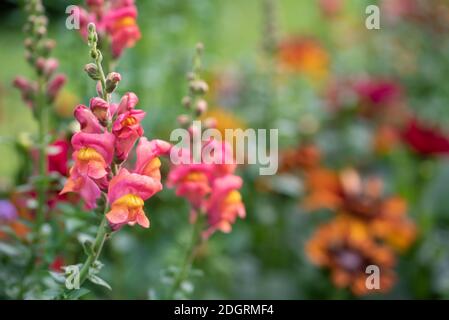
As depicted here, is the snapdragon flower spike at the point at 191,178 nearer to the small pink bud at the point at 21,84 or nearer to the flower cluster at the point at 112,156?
the flower cluster at the point at 112,156

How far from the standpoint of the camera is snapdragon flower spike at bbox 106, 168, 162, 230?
987 mm

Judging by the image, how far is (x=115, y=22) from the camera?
127 cm

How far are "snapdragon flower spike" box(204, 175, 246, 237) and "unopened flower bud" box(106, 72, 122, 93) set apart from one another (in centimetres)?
30

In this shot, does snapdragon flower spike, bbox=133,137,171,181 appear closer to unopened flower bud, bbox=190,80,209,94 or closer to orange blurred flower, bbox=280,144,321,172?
unopened flower bud, bbox=190,80,209,94

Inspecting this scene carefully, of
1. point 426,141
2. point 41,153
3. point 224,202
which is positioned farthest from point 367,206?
point 41,153

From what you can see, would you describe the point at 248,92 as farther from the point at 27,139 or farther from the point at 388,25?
the point at 27,139

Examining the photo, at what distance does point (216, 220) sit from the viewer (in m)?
1.27

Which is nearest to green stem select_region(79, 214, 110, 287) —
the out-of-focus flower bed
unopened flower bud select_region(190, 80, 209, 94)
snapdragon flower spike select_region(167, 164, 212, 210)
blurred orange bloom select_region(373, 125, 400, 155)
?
the out-of-focus flower bed

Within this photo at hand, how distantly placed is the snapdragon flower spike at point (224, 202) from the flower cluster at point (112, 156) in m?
0.21

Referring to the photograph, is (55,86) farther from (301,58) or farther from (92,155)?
(301,58)

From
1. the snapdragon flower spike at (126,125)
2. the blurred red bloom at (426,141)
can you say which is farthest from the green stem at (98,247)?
the blurred red bloom at (426,141)

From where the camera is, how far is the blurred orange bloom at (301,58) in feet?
9.23
